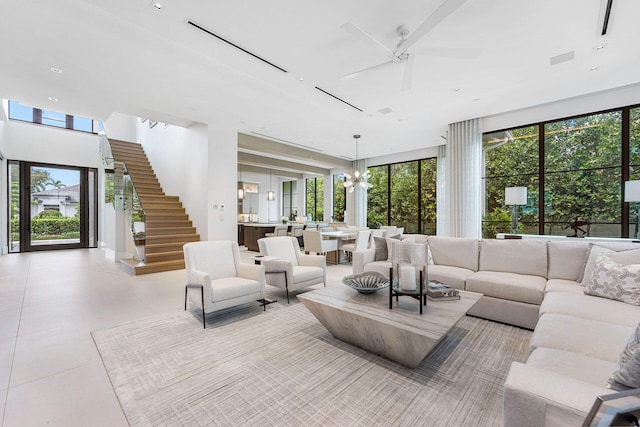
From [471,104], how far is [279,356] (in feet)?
19.1

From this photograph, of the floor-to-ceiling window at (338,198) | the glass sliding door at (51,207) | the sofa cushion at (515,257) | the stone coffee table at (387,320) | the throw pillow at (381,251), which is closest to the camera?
Answer: the stone coffee table at (387,320)

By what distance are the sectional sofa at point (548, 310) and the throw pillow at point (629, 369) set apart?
0.8 inches

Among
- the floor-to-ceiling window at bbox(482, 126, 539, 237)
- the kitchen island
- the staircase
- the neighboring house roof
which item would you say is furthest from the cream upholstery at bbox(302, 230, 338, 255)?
the neighboring house roof

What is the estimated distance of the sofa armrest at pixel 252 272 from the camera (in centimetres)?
352

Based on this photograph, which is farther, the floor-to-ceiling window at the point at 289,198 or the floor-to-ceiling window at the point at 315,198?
the floor-to-ceiling window at the point at 289,198

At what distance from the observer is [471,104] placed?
562cm

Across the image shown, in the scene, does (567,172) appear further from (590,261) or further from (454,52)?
(454,52)

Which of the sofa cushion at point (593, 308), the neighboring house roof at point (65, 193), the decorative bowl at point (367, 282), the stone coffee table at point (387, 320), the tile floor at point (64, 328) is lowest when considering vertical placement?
the tile floor at point (64, 328)

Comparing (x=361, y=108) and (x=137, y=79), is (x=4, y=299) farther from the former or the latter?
(x=361, y=108)

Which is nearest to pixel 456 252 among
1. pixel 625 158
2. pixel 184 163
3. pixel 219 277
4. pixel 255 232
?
pixel 219 277

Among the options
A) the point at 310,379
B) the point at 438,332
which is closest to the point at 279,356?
the point at 310,379

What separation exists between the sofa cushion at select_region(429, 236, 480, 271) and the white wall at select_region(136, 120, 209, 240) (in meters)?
5.30

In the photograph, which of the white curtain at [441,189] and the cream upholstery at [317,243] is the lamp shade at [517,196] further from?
the cream upholstery at [317,243]

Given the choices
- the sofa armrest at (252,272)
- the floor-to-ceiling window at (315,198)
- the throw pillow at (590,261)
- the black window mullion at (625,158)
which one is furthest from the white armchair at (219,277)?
the floor-to-ceiling window at (315,198)
